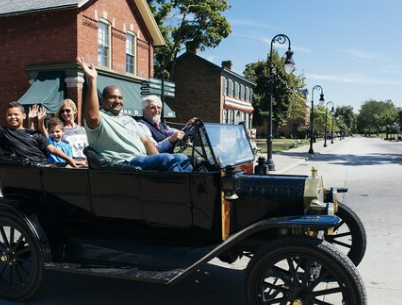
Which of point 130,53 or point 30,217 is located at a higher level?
point 130,53

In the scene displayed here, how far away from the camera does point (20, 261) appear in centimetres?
362

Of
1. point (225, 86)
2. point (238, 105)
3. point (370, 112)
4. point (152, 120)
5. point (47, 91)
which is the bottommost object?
point (152, 120)

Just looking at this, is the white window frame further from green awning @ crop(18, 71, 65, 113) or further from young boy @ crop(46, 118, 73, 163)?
young boy @ crop(46, 118, 73, 163)

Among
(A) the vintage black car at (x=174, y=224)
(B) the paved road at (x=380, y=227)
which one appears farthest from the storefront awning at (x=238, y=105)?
(A) the vintage black car at (x=174, y=224)

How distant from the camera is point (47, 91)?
15141 mm

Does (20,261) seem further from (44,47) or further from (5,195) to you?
(44,47)

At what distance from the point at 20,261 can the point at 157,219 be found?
141 cm

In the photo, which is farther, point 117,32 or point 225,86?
point 225,86

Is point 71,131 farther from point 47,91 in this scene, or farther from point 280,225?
point 47,91

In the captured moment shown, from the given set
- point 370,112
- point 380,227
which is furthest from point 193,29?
point 370,112

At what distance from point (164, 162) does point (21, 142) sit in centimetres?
169

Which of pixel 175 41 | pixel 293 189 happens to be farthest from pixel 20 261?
pixel 175 41

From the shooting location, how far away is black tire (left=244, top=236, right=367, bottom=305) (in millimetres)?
2621

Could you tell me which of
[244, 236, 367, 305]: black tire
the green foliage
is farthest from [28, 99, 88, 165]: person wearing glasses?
the green foliage
